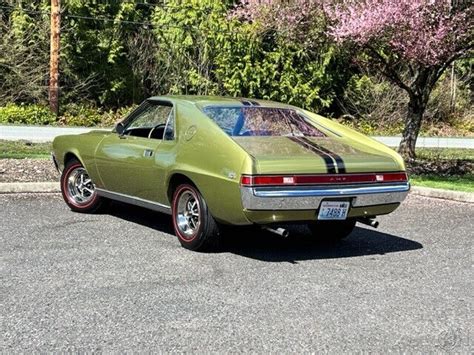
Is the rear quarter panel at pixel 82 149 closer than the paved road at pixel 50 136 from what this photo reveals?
Yes

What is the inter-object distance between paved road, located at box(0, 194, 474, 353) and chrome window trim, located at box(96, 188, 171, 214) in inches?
11.9

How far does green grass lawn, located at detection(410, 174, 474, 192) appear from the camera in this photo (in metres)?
11.3

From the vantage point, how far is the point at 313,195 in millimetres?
5836

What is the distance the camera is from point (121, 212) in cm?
826

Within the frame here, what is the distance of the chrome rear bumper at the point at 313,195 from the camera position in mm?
5656

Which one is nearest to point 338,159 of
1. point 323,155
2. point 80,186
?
point 323,155

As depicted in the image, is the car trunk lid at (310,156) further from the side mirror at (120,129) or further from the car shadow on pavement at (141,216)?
the side mirror at (120,129)

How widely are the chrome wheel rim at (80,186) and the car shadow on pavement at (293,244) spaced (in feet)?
1.30

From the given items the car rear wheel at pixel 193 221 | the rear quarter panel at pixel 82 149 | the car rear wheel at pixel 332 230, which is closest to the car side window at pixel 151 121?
the rear quarter panel at pixel 82 149

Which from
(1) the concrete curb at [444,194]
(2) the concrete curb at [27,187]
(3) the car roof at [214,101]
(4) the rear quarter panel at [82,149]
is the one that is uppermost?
(3) the car roof at [214,101]

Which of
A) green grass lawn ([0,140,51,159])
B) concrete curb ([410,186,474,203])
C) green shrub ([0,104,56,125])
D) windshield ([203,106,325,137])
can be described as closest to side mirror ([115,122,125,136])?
windshield ([203,106,325,137])

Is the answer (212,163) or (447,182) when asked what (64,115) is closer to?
(447,182)

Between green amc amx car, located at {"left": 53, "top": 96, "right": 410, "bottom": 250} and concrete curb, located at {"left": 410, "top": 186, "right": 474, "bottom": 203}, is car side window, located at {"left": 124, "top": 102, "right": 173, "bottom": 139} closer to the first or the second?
green amc amx car, located at {"left": 53, "top": 96, "right": 410, "bottom": 250}

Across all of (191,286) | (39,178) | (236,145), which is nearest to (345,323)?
(191,286)
